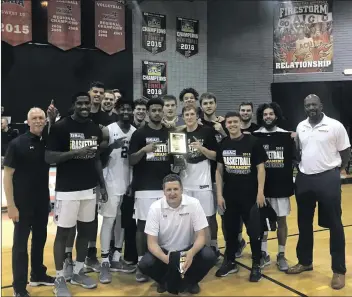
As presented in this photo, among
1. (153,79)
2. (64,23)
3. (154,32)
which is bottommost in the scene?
(153,79)

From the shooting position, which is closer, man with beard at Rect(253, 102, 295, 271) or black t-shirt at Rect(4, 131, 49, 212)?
black t-shirt at Rect(4, 131, 49, 212)

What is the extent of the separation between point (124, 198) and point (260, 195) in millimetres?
1371

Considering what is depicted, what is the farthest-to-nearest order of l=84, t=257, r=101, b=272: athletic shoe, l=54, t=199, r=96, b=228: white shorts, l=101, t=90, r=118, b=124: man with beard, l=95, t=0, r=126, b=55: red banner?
l=95, t=0, r=126, b=55: red banner, l=101, t=90, r=118, b=124: man with beard, l=84, t=257, r=101, b=272: athletic shoe, l=54, t=199, r=96, b=228: white shorts

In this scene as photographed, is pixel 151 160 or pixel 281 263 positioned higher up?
pixel 151 160

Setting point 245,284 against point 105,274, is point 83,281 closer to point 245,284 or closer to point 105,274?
point 105,274

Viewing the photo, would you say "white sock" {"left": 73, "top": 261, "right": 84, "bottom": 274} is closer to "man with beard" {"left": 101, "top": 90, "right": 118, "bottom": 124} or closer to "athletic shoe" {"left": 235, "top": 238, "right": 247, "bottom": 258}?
"man with beard" {"left": 101, "top": 90, "right": 118, "bottom": 124}

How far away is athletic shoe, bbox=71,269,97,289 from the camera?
3.64 meters

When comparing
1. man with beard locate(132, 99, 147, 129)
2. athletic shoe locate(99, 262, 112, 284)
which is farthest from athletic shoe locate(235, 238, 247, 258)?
man with beard locate(132, 99, 147, 129)

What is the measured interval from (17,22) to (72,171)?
24.6 ft

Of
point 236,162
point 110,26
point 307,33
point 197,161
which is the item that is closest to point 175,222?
point 197,161

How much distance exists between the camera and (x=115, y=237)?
4207 millimetres

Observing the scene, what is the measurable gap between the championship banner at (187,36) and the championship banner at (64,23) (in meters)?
3.15

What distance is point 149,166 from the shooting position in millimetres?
3777

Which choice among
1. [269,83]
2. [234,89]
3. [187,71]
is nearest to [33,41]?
[187,71]
